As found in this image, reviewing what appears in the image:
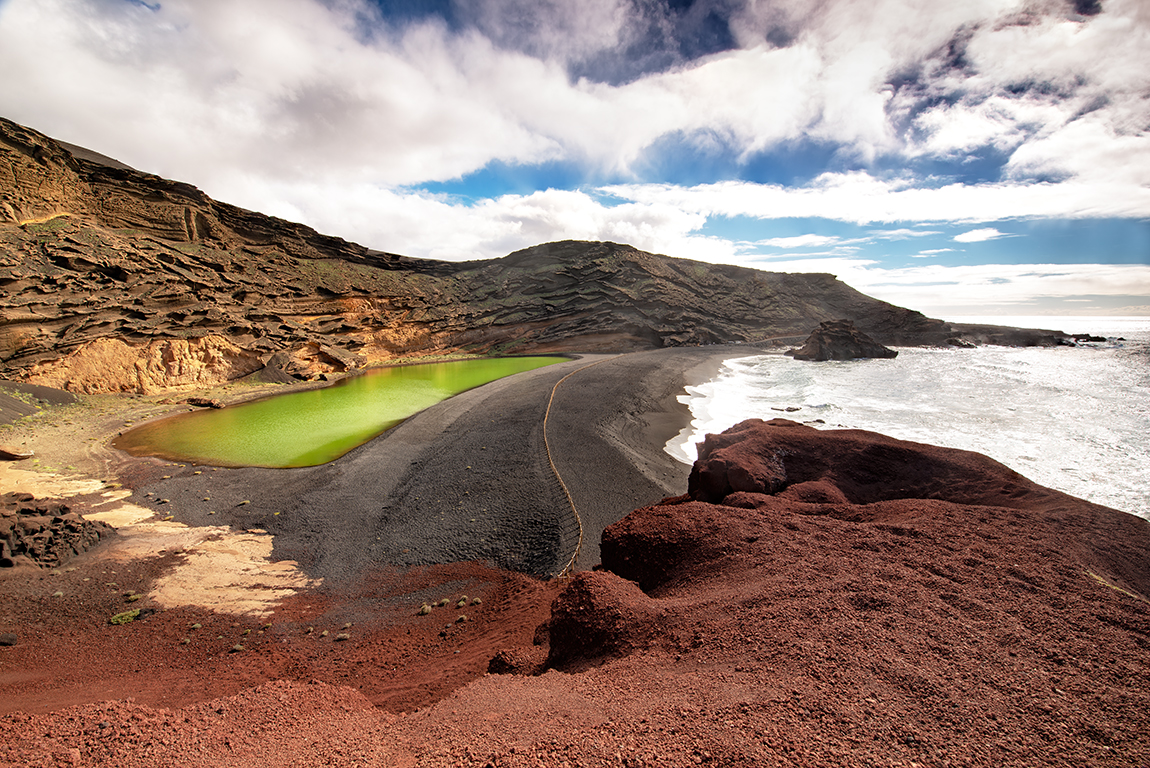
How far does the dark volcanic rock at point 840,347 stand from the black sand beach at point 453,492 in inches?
986

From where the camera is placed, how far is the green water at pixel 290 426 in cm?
1146

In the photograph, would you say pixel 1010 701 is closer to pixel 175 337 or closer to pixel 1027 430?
pixel 1027 430

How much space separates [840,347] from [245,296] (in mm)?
40432

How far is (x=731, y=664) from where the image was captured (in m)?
2.37

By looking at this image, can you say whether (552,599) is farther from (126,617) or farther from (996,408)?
(996,408)

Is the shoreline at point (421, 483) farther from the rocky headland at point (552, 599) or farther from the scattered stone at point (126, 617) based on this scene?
the scattered stone at point (126, 617)

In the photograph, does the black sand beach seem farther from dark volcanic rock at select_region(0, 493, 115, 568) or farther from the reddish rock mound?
the reddish rock mound

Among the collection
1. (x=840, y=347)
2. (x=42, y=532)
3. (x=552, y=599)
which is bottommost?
A: (x=552, y=599)

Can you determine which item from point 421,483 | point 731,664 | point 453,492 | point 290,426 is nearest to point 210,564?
point 421,483

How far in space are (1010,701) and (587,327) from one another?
128 feet

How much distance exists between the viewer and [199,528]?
25.0 feet

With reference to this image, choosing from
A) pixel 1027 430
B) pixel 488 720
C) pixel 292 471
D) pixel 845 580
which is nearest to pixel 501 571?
pixel 488 720

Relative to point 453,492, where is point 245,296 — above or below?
above

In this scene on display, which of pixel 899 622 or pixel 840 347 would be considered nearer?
pixel 899 622
